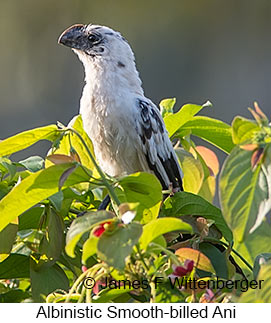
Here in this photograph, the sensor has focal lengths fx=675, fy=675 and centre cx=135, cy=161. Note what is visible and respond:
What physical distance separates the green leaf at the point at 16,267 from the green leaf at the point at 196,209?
0.24 m

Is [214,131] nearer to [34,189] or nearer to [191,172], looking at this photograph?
[191,172]

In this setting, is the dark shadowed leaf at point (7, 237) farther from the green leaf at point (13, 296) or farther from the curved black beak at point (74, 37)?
the curved black beak at point (74, 37)

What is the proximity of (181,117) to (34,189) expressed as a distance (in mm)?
482

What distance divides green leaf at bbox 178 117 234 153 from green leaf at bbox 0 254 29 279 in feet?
1.25

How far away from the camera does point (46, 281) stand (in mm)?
929

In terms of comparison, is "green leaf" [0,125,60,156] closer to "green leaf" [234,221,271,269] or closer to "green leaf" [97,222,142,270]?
"green leaf" [97,222,142,270]

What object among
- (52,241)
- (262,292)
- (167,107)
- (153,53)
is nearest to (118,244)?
(262,292)

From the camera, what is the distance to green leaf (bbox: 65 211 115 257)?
682 millimetres

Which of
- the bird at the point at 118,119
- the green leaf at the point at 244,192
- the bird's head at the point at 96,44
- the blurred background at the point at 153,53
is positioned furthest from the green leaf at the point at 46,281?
the blurred background at the point at 153,53

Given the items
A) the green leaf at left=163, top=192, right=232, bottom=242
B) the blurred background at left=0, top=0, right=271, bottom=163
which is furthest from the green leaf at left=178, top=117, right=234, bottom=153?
Answer: the blurred background at left=0, top=0, right=271, bottom=163

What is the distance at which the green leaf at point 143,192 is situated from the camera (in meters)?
0.83

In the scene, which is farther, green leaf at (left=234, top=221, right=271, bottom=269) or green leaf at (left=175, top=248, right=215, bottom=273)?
green leaf at (left=234, top=221, right=271, bottom=269)
